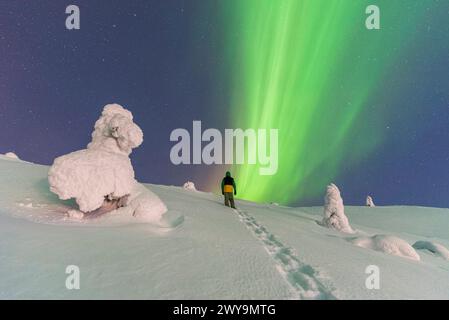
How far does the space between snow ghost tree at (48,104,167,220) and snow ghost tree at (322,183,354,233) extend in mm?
11758

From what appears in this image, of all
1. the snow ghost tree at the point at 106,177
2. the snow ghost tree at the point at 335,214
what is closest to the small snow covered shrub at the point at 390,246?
the snow ghost tree at the point at 335,214

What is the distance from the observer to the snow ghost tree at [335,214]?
14.7 m

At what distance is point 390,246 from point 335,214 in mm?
7868

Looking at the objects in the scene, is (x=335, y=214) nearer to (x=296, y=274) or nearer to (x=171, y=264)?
(x=296, y=274)

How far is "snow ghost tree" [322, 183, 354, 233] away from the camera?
1472cm

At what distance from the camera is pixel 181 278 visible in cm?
363

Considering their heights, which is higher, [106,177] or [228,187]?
[106,177]

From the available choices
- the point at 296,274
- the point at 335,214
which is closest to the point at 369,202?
the point at 335,214

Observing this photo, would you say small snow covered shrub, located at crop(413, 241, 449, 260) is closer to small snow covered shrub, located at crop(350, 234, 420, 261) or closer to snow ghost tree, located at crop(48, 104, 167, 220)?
small snow covered shrub, located at crop(350, 234, 420, 261)

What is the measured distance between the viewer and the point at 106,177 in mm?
7324
